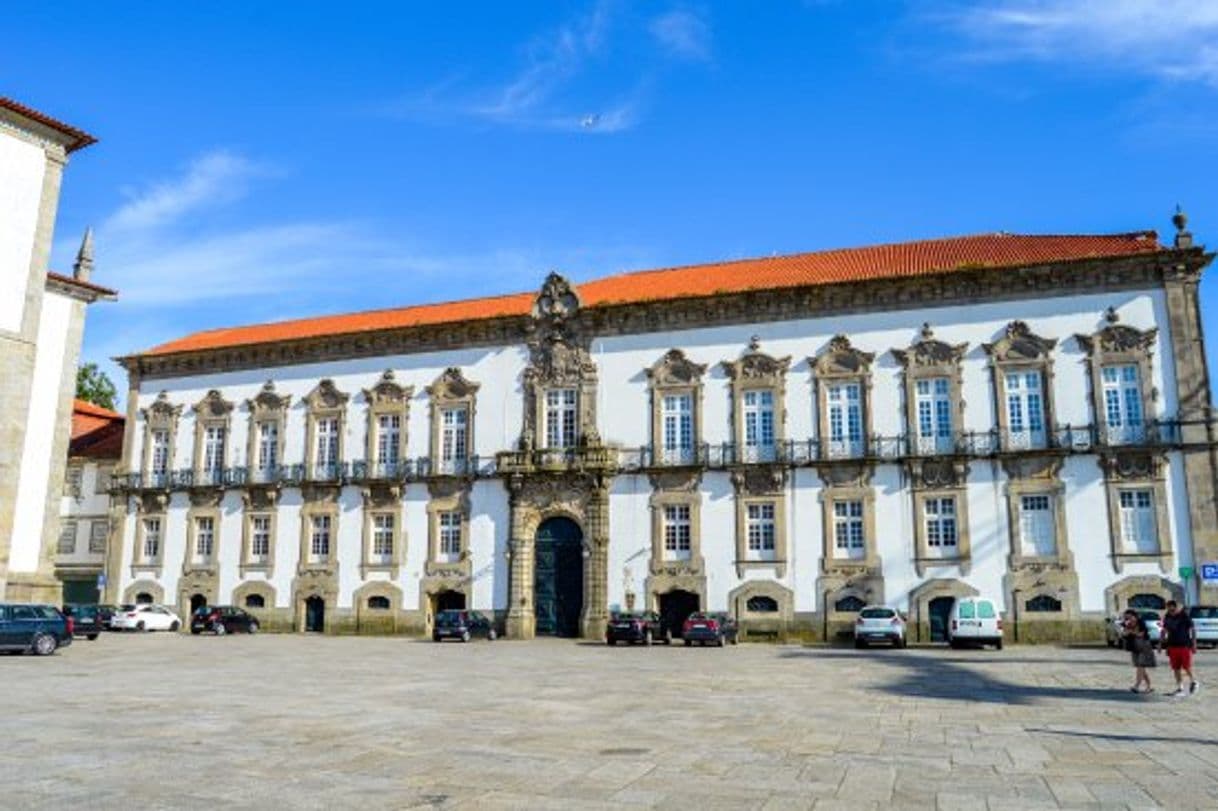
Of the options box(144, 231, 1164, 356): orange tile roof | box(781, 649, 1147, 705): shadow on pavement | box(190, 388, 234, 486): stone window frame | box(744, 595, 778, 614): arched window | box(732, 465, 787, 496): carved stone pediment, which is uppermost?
box(144, 231, 1164, 356): orange tile roof

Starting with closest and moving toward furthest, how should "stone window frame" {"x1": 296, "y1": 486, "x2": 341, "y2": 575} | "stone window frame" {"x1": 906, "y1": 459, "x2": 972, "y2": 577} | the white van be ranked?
the white van < "stone window frame" {"x1": 906, "y1": 459, "x2": 972, "y2": 577} < "stone window frame" {"x1": 296, "y1": 486, "x2": 341, "y2": 575}

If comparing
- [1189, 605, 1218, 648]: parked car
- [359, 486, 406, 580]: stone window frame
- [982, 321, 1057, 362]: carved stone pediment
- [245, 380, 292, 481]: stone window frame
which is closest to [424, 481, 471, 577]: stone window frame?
[359, 486, 406, 580]: stone window frame

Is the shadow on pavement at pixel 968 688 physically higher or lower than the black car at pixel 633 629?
lower

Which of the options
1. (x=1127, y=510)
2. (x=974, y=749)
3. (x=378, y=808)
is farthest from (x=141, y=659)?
(x=1127, y=510)

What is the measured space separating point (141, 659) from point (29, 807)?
1769 centimetres

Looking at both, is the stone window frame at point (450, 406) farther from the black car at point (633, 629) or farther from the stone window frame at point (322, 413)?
the black car at point (633, 629)

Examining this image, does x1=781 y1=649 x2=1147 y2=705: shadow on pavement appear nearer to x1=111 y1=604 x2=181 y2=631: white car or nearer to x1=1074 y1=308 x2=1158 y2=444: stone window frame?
x1=1074 y1=308 x2=1158 y2=444: stone window frame

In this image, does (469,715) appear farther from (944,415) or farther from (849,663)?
(944,415)

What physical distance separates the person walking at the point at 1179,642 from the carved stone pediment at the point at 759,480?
18.6 m

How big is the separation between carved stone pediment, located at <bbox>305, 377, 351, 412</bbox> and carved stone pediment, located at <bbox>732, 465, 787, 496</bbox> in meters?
17.6

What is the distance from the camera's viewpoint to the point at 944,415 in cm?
3334

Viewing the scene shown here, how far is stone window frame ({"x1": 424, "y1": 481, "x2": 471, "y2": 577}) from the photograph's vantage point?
3778 cm

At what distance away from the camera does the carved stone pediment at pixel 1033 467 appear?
31719 millimetres

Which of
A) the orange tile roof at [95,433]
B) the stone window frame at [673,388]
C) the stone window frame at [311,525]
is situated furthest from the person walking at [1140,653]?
the orange tile roof at [95,433]
